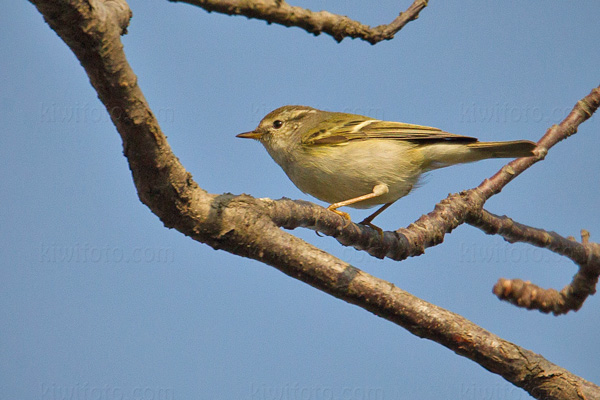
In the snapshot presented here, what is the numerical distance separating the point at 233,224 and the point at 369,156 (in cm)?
271

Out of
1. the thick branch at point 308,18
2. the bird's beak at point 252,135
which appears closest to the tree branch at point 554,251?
the thick branch at point 308,18

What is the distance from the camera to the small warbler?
514 centimetres

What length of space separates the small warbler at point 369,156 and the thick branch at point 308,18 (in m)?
2.46

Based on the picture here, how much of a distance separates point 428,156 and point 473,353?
2.57 m

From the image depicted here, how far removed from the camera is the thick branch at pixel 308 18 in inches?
83.1

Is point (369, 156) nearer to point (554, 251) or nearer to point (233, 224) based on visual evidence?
point (554, 251)

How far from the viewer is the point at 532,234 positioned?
4871 millimetres

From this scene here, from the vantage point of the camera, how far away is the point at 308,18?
7.57 feet

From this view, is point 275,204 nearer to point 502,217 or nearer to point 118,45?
point 118,45

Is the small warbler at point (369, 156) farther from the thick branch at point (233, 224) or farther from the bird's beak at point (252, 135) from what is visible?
the thick branch at point (233, 224)

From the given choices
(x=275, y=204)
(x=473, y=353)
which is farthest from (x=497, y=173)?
(x=275, y=204)

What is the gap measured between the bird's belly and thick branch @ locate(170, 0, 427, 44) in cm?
252

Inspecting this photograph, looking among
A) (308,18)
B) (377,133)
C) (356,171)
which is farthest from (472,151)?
(308,18)

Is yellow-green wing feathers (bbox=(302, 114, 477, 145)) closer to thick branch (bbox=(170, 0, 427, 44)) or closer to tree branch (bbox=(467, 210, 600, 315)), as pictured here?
tree branch (bbox=(467, 210, 600, 315))
